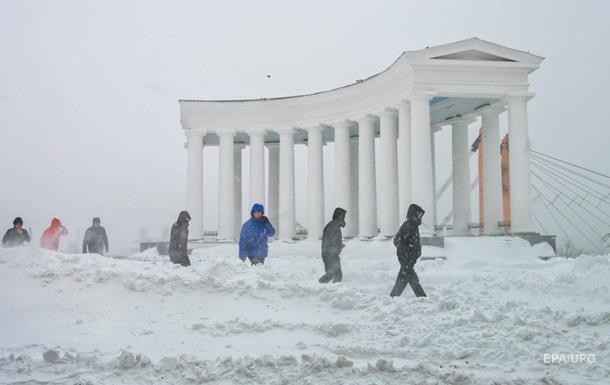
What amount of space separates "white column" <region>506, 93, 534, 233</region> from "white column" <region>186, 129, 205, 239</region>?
17.8 m

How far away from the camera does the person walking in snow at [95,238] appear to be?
22.3 m

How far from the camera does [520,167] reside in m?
27.2

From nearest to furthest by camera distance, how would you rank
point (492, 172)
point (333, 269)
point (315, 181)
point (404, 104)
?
point (333, 269) < point (404, 104) < point (492, 172) < point (315, 181)

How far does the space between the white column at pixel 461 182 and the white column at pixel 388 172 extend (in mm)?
4523

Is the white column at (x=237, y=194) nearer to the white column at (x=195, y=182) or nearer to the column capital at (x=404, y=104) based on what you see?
the white column at (x=195, y=182)

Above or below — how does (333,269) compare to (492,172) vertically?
below

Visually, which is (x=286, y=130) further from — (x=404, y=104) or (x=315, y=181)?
(x=404, y=104)

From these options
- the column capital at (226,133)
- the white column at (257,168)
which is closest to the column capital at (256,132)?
the white column at (257,168)

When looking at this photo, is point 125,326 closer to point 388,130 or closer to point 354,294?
point 354,294

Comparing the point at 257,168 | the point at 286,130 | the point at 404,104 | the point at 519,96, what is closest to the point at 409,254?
the point at 404,104

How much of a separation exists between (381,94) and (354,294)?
19.9 metres

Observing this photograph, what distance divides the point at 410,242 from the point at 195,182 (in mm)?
24901

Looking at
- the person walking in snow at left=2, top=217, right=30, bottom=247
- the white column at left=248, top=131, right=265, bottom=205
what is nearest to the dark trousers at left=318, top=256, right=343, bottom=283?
the person walking in snow at left=2, top=217, right=30, bottom=247

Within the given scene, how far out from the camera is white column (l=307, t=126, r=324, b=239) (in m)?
34.3
